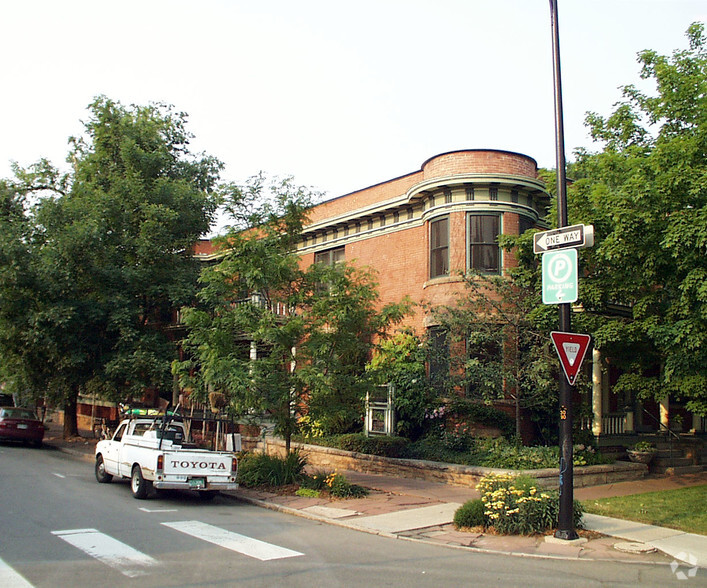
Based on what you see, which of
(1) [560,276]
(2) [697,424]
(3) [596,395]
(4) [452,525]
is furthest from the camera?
(2) [697,424]

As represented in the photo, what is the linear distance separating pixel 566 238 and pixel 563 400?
2.37m

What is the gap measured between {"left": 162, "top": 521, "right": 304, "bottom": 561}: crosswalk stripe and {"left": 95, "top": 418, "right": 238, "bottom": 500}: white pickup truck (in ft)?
5.77

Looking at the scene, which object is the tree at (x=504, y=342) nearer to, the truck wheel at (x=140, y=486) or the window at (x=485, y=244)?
the window at (x=485, y=244)

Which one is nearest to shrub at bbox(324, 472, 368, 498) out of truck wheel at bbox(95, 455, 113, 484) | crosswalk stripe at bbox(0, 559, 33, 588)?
truck wheel at bbox(95, 455, 113, 484)

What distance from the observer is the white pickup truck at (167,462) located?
Result: 40.2 feet

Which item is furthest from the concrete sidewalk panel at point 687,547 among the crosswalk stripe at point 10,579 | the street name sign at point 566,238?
the crosswalk stripe at point 10,579

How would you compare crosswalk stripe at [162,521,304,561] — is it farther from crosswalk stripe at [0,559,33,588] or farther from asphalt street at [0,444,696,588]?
crosswalk stripe at [0,559,33,588]

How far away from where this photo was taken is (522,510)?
10047 millimetres

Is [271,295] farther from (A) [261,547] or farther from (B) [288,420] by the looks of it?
(A) [261,547]

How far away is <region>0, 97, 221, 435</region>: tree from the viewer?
21.7 metres

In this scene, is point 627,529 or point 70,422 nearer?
point 627,529

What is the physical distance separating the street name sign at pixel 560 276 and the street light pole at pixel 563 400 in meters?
0.21

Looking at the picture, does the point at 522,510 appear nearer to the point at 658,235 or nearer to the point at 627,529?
the point at 627,529

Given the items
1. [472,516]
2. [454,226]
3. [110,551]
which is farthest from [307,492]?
[454,226]
